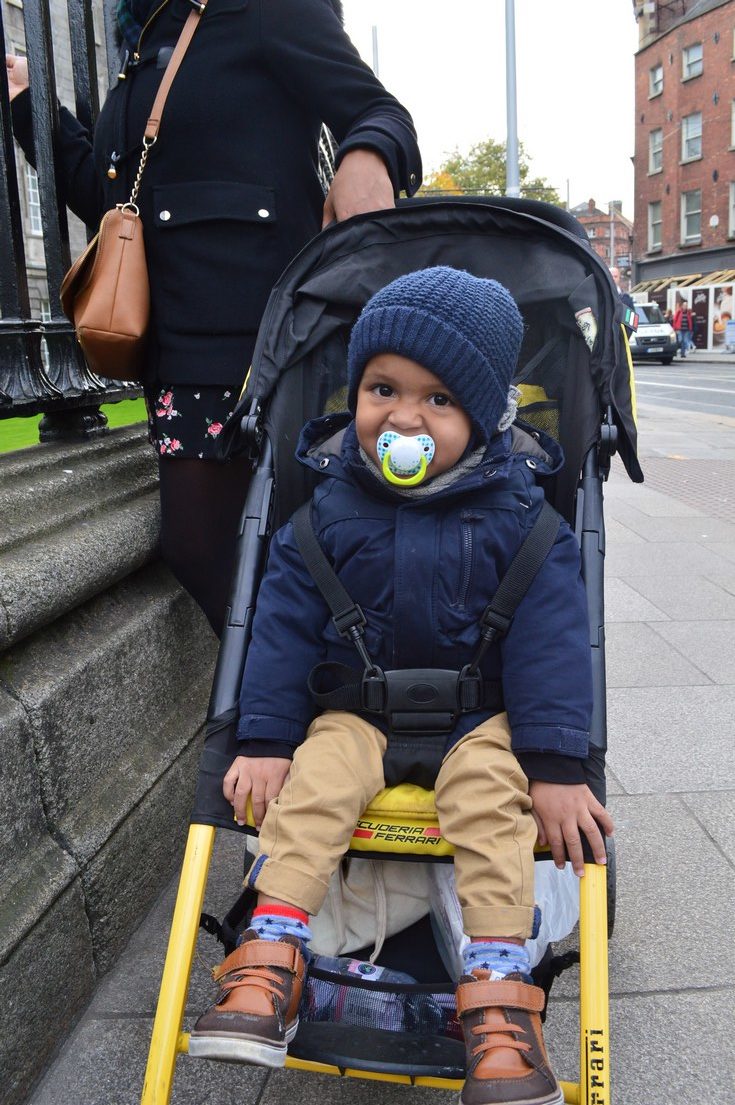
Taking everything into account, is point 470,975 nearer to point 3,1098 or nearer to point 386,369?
point 3,1098

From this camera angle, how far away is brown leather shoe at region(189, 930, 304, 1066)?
1.47 m

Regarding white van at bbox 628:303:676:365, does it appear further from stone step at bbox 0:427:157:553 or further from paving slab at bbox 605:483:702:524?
stone step at bbox 0:427:157:553

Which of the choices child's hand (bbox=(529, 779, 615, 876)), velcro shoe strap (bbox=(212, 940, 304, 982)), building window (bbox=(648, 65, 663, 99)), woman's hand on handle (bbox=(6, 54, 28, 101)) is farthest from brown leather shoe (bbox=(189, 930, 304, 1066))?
building window (bbox=(648, 65, 663, 99))

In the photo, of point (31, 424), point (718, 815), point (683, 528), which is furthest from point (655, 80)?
point (718, 815)

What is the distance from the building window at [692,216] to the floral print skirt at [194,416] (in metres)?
39.1

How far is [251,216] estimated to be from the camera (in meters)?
2.24

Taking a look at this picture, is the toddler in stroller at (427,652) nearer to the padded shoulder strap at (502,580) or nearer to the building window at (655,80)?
the padded shoulder strap at (502,580)

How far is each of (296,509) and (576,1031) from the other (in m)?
1.31

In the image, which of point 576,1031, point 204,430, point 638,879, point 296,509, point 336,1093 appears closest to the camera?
point 336,1093

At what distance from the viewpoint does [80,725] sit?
2234 millimetres

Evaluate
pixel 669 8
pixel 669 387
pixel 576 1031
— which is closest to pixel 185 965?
pixel 576 1031

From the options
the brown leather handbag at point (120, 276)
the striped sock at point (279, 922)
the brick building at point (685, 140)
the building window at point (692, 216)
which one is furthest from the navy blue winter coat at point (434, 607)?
the building window at point (692, 216)

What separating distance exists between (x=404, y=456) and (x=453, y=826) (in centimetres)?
68

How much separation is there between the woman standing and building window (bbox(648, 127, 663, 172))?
42.4 m
